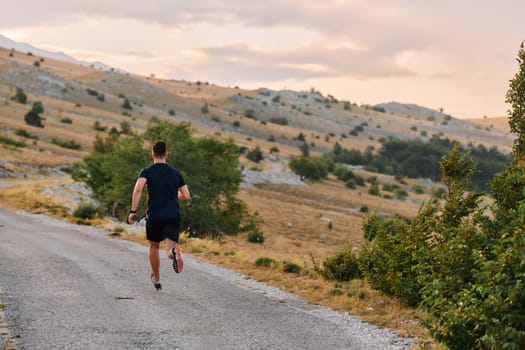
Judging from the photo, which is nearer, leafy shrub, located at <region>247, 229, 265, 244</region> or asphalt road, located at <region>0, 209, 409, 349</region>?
asphalt road, located at <region>0, 209, 409, 349</region>

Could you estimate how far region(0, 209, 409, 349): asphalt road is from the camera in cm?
830

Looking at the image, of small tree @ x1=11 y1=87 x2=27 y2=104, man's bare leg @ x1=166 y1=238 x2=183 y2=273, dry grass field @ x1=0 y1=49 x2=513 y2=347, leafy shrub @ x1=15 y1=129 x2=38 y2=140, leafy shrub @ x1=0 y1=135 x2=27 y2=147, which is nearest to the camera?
man's bare leg @ x1=166 y1=238 x2=183 y2=273

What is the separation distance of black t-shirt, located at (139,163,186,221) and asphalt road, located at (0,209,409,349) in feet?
5.26

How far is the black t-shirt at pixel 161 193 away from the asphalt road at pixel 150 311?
1604mm

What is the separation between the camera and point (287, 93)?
17862 cm

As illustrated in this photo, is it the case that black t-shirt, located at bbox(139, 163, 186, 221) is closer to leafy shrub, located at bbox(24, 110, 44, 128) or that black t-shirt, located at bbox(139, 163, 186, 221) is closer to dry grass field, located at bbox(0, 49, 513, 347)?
dry grass field, located at bbox(0, 49, 513, 347)

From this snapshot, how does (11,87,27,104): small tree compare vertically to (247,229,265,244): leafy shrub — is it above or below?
above

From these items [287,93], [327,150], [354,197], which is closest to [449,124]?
[287,93]

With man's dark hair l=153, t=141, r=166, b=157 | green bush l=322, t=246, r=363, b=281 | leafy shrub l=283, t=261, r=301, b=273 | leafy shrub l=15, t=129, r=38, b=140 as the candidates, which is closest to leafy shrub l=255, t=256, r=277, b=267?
leafy shrub l=283, t=261, r=301, b=273

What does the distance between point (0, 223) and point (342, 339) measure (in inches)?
743

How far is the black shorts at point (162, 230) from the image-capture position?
410 inches

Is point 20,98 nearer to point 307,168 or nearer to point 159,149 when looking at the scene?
point 307,168

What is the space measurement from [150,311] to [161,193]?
2.05 metres

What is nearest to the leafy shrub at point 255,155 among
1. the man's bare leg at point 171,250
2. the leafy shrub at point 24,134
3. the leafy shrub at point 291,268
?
the leafy shrub at point 24,134
